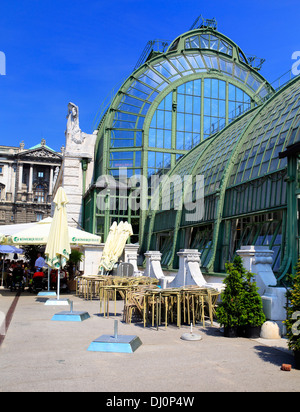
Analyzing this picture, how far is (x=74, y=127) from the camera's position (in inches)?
1180

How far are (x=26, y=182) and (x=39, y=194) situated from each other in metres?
3.84

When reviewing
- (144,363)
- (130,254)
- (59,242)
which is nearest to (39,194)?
(130,254)

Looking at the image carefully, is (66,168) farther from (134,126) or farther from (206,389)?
(206,389)

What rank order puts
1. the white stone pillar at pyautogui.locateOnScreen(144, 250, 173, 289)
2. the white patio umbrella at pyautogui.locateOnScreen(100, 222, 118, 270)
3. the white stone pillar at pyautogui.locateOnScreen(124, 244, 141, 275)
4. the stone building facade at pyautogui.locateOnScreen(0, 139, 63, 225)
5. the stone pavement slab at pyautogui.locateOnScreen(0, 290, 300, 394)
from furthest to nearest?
the stone building facade at pyautogui.locateOnScreen(0, 139, 63, 225) → the white stone pillar at pyautogui.locateOnScreen(124, 244, 141, 275) → the white patio umbrella at pyautogui.locateOnScreen(100, 222, 118, 270) → the white stone pillar at pyautogui.locateOnScreen(144, 250, 173, 289) → the stone pavement slab at pyautogui.locateOnScreen(0, 290, 300, 394)

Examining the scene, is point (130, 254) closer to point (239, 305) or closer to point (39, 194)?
point (239, 305)

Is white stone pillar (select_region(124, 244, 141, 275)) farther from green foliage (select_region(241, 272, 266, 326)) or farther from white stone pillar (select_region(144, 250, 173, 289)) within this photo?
green foliage (select_region(241, 272, 266, 326))

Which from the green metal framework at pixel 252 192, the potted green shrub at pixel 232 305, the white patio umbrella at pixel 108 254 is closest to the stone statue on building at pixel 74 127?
the green metal framework at pixel 252 192

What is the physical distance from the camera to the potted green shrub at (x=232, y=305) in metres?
9.28

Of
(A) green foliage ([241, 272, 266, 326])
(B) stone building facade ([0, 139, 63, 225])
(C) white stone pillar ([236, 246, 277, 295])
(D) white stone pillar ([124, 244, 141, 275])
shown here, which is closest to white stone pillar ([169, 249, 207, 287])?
(C) white stone pillar ([236, 246, 277, 295])

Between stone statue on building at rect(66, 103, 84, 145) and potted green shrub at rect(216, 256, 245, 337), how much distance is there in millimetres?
22162

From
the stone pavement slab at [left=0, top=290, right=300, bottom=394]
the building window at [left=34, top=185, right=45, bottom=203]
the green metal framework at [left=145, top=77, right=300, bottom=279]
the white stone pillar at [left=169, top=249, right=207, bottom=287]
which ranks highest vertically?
the building window at [left=34, top=185, right=45, bottom=203]

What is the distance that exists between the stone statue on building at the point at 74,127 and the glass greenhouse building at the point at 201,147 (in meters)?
1.43

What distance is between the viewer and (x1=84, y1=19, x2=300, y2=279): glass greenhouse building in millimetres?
14312

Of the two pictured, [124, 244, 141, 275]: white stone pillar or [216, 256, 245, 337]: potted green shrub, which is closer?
[216, 256, 245, 337]: potted green shrub
